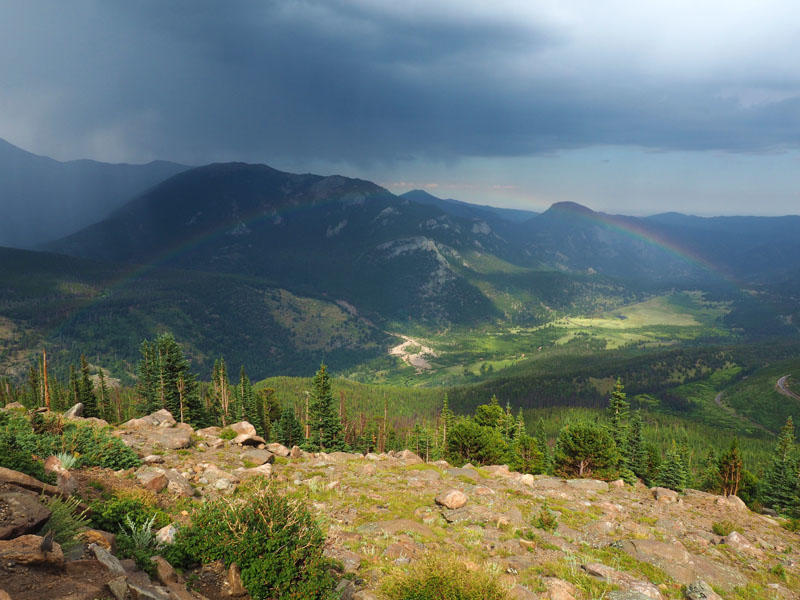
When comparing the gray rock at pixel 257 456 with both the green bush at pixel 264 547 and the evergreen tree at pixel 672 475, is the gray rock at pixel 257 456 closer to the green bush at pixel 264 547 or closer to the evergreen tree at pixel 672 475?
the green bush at pixel 264 547

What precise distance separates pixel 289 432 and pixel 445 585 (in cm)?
7283

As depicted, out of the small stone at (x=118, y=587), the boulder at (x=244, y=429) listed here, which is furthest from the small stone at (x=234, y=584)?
the boulder at (x=244, y=429)

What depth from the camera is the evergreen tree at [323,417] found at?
60719 mm

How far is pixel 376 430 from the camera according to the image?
106 m

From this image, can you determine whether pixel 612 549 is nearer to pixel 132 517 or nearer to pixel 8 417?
pixel 132 517

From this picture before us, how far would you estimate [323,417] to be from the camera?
61156 mm

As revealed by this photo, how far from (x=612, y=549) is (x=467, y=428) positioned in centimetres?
3313

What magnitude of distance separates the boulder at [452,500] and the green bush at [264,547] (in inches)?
560

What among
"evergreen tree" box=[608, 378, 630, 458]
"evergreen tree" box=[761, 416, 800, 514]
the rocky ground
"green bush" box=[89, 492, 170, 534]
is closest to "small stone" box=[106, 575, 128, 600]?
the rocky ground

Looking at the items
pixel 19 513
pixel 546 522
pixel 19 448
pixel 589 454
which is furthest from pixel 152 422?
pixel 589 454

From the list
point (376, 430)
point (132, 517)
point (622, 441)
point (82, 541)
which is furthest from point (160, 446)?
point (376, 430)

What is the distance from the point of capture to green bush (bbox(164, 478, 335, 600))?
11.0 m

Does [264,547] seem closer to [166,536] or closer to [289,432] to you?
[166,536]

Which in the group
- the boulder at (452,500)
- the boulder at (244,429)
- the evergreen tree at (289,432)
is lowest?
the evergreen tree at (289,432)
